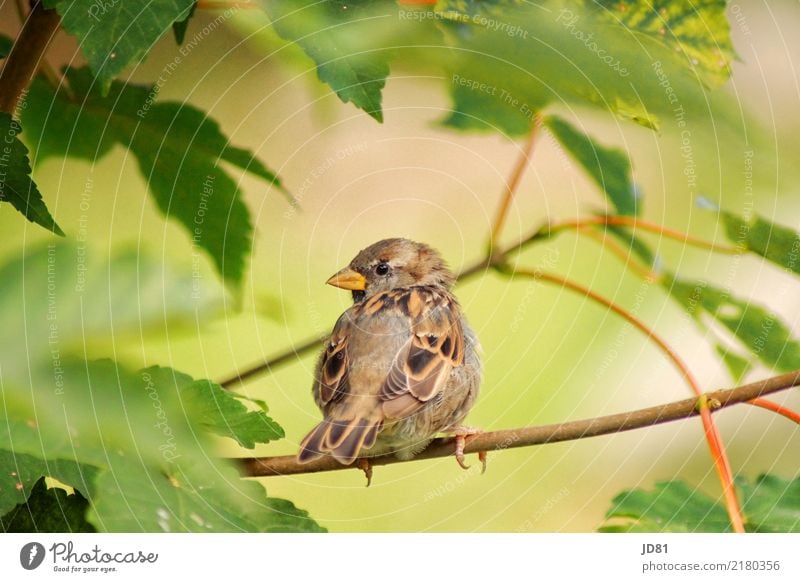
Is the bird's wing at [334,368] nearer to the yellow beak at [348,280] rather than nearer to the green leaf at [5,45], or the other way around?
the yellow beak at [348,280]

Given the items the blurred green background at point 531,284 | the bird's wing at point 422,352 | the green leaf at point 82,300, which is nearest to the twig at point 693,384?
the blurred green background at point 531,284

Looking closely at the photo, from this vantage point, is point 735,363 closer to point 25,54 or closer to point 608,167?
point 608,167

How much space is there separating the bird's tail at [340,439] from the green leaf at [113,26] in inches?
18.9

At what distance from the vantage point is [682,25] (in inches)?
43.6

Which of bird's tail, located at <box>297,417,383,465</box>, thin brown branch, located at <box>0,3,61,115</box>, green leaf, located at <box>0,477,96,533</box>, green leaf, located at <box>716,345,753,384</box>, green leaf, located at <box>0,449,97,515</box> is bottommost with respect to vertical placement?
green leaf, located at <box>0,477,96,533</box>

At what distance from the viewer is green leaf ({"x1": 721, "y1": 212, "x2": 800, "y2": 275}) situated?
1.18 meters

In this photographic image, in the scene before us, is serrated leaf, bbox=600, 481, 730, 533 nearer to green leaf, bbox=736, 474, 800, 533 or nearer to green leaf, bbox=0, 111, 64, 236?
green leaf, bbox=736, 474, 800, 533

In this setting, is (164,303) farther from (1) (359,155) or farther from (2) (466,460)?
(2) (466,460)

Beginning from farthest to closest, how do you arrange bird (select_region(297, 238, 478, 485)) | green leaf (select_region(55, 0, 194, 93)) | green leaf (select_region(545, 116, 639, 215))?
1. green leaf (select_region(545, 116, 639, 215))
2. bird (select_region(297, 238, 478, 485))
3. green leaf (select_region(55, 0, 194, 93))

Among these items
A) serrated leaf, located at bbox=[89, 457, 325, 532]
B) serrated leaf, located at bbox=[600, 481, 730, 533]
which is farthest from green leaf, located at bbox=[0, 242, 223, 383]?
serrated leaf, located at bbox=[600, 481, 730, 533]

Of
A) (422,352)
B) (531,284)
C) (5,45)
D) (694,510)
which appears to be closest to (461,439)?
(422,352)

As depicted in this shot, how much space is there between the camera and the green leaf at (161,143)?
3.23 feet

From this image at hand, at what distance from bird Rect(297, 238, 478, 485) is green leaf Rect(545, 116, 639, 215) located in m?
0.24
